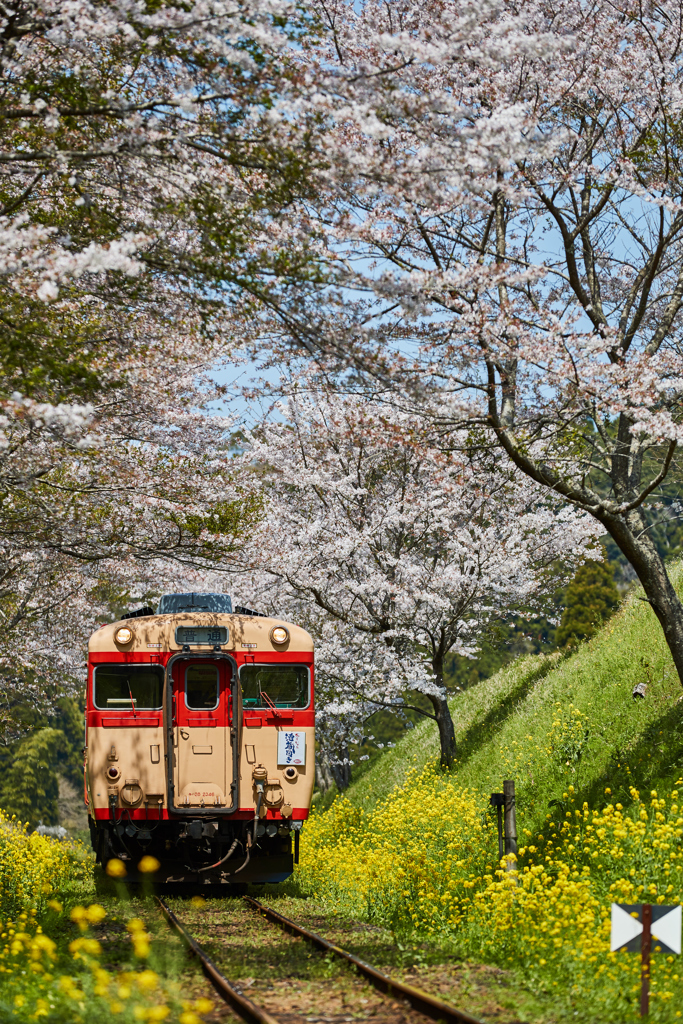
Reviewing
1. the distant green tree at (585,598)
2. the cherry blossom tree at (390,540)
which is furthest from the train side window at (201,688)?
the distant green tree at (585,598)

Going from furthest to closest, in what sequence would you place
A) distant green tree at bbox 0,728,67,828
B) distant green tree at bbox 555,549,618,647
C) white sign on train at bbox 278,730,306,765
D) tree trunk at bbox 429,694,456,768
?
distant green tree at bbox 0,728,67,828
distant green tree at bbox 555,549,618,647
tree trunk at bbox 429,694,456,768
white sign on train at bbox 278,730,306,765

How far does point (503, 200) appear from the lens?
10.5m

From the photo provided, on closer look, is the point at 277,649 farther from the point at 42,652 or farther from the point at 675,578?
the point at 42,652

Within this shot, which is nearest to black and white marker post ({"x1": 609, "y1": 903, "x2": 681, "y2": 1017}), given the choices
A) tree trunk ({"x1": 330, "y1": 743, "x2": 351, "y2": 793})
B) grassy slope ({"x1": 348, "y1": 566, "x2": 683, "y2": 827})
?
grassy slope ({"x1": 348, "y1": 566, "x2": 683, "y2": 827})

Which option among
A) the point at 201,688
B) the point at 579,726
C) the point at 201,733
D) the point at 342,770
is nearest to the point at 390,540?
the point at 579,726

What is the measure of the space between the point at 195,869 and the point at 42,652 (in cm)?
1343

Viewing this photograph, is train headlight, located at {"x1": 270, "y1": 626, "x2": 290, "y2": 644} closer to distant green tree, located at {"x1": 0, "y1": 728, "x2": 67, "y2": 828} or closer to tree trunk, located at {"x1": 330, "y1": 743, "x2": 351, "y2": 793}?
tree trunk, located at {"x1": 330, "y1": 743, "x2": 351, "y2": 793}

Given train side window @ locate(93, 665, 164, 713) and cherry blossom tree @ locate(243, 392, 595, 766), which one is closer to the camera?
train side window @ locate(93, 665, 164, 713)

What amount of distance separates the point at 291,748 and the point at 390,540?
22.5 feet

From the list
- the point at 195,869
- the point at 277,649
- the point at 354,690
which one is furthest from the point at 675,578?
the point at 195,869

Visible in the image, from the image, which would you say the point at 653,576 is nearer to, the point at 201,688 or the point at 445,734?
the point at 201,688

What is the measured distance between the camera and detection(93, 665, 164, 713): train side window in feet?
36.0

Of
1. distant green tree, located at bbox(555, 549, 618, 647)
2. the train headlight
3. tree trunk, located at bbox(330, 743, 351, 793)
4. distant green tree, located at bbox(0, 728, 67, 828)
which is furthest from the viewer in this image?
distant green tree, located at bbox(0, 728, 67, 828)

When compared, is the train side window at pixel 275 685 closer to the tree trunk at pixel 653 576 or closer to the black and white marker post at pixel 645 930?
the tree trunk at pixel 653 576
